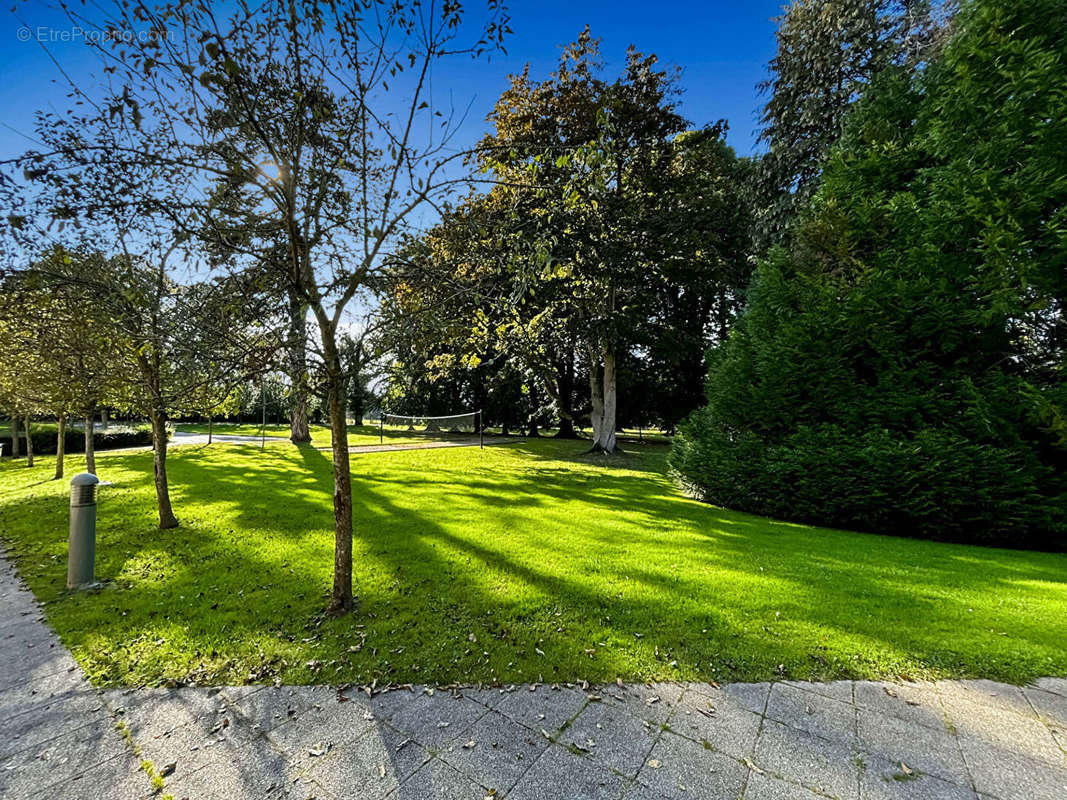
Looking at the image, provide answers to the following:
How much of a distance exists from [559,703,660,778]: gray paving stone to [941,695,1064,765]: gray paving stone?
1662 millimetres

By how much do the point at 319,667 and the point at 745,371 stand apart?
8040mm

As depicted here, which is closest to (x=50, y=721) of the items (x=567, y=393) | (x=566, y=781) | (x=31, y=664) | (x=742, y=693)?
(x=31, y=664)

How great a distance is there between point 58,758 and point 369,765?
1518mm

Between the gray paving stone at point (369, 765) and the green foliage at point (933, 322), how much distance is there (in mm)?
6978

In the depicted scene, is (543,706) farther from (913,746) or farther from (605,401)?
(605,401)

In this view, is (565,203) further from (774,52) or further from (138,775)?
(774,52)

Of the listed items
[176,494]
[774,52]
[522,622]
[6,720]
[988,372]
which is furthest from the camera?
[774,52]

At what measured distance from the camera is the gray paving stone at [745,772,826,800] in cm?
186

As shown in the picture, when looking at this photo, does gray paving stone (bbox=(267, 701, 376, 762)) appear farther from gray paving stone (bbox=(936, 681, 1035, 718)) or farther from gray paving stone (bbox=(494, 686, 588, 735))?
gray paving stone (bbox=(936, 681, 1035, 718))

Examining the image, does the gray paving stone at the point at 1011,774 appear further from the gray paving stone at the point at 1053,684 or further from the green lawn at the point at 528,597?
the gray paving stone at the point at 1053,684

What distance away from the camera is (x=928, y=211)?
6711mm

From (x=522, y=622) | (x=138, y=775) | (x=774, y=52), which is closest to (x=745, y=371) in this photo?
(x=522, y=622)

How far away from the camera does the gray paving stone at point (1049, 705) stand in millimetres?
2389

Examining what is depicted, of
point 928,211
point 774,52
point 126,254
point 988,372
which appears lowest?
point 988,372
